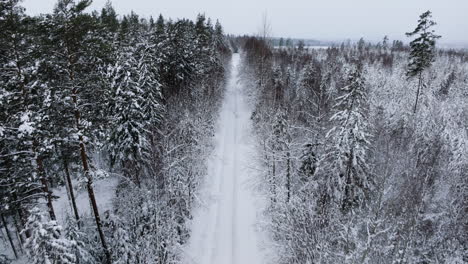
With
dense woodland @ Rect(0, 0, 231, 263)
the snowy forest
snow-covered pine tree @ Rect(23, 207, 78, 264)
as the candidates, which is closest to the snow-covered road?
the snowy forest

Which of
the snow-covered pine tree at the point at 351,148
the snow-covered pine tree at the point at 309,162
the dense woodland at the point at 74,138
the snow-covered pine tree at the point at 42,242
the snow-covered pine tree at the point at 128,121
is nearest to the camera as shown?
the snow-covered pine tree at the point at 42,242

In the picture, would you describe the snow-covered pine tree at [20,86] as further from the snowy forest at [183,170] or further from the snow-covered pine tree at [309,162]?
the snow-covered pine tree at [309,162]

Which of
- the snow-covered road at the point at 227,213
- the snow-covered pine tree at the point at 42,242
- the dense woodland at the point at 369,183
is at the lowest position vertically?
the snow-covered road at the point at 227,213

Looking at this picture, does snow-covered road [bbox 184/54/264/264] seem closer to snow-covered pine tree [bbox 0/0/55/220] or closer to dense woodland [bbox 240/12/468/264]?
dense woodland [bbox 240/12/468/264]

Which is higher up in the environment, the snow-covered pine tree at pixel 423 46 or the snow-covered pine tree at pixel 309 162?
the snow-covered pine tree at pixel 423 46

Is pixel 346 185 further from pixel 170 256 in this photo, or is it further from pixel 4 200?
pixel 4 200

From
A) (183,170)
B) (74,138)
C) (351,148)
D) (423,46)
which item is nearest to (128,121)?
(74,138)

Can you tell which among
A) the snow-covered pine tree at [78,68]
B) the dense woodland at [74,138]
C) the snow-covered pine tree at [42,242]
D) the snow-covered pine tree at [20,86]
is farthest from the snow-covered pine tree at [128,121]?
the snow-covered pine tree at [42,242]
